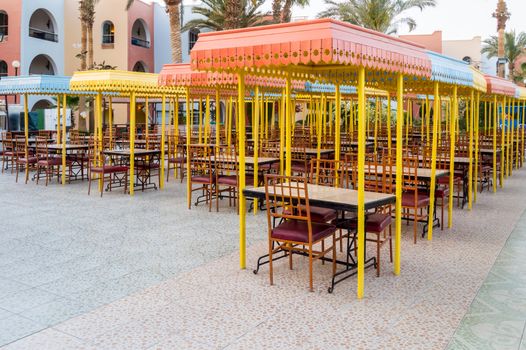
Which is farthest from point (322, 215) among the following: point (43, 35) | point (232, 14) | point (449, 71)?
point (43, 35)

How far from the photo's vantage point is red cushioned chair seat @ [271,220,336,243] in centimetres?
524

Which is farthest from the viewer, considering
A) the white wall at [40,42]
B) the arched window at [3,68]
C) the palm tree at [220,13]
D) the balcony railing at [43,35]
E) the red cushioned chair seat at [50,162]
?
the balcony railing at [43,35]

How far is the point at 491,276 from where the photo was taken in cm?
587

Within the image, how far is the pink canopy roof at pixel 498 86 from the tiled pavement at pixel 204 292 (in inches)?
130

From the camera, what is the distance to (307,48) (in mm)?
4840

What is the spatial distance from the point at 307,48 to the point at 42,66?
106 ft

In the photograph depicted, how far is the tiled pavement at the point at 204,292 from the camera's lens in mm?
4234

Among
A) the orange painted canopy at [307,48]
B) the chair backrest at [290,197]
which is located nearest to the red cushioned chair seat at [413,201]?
the chair backrest at [290,197]

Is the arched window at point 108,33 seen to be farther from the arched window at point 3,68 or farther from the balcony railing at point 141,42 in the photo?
the arched window at point 3,68

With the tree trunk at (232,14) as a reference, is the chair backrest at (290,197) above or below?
below

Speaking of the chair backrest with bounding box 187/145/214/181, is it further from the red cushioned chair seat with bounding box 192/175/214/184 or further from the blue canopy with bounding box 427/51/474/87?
the blue canopy with bounding box 427/51/474/87

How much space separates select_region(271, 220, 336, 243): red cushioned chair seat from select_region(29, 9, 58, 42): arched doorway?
30.1m

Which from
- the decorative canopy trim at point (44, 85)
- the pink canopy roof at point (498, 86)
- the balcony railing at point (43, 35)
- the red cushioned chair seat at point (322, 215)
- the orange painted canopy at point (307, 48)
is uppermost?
the balcony railing at point (43, 35)

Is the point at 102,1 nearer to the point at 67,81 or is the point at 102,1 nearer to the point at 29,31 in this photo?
the point at 29,31
